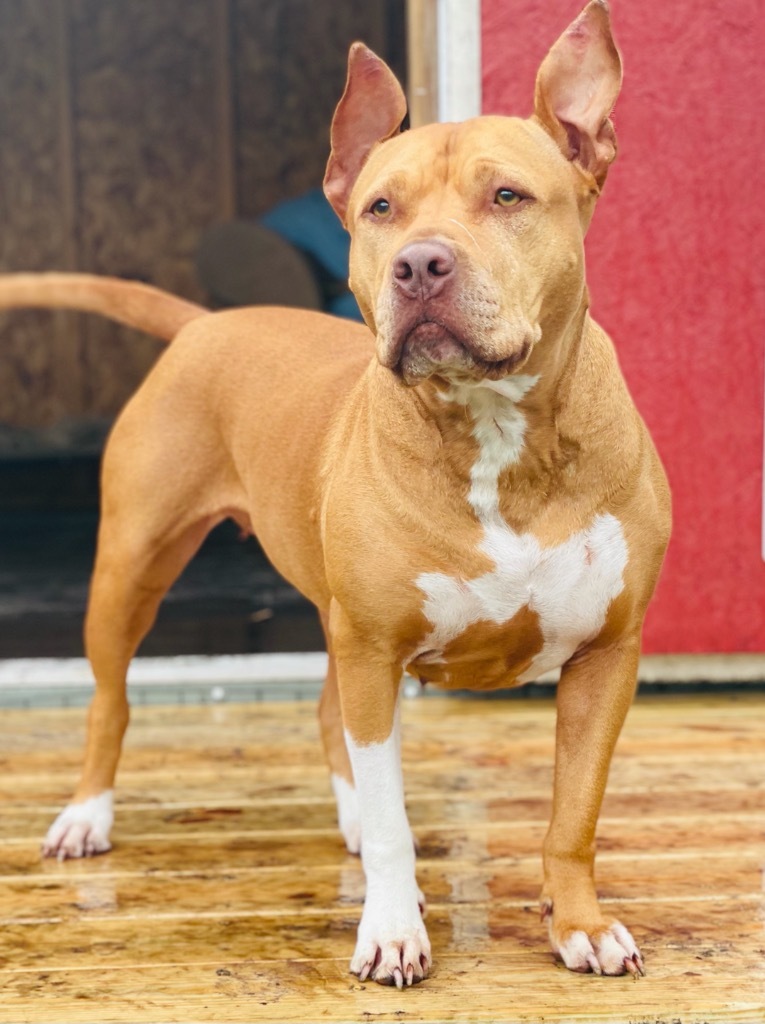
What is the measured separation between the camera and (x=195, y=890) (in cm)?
282

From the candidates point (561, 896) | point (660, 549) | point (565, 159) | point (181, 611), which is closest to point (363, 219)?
point (565, 159)

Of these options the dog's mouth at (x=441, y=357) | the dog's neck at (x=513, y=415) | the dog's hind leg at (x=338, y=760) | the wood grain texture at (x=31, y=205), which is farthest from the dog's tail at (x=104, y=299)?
the wood grain texture at (x=31, y=205)

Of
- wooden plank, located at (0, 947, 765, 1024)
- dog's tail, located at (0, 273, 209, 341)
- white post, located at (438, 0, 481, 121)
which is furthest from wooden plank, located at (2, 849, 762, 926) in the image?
white post, located at (438, 0, 481, 121)

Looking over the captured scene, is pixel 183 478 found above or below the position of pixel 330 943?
above

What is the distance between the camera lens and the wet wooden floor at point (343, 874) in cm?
229

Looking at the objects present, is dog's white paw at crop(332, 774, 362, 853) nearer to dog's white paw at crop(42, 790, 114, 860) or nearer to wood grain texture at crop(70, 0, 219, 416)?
dog's white paw at crop(42, 790, 114, 860)

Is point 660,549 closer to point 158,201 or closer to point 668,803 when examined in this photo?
point 668,803

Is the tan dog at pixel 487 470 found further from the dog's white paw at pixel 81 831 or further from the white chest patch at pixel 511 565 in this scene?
the dog's white paw at pixel 81 831

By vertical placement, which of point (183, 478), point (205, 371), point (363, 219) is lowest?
point (183, 478)

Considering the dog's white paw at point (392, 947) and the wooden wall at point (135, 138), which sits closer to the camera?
the dog's white paw at point (392, 947)

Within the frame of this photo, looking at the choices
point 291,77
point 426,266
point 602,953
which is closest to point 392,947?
point 602,953

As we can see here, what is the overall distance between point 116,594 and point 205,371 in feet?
1.74

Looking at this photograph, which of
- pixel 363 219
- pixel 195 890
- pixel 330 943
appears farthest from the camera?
pixel 195 890

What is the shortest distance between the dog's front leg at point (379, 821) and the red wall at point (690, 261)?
199 centimetres
